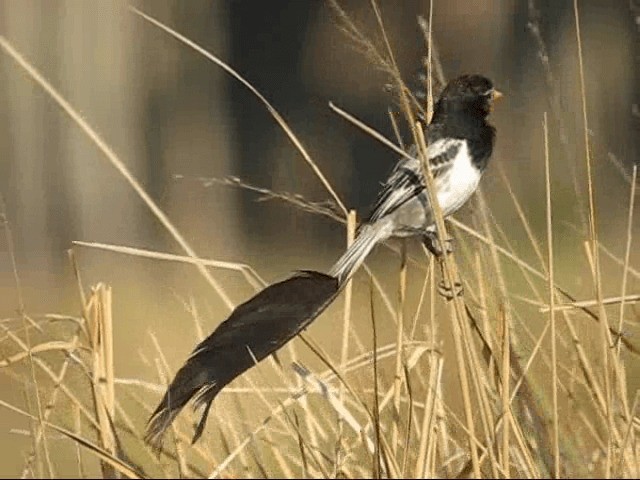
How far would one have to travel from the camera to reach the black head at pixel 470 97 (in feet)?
7.05

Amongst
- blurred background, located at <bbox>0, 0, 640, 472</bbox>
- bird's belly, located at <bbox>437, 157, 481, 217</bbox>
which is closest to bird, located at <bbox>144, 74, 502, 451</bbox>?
bird's belly, located at <bbox>437, 157, 481, 217</bbox>

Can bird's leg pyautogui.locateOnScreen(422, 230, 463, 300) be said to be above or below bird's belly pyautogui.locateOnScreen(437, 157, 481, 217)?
below

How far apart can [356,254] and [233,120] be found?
5442 millimetres

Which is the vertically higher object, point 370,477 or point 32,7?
point 32,7

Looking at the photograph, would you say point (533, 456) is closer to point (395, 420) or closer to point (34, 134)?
point (395, 420)

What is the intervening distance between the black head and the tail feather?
0.26 metres

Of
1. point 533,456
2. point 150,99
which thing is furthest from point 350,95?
point 533,456

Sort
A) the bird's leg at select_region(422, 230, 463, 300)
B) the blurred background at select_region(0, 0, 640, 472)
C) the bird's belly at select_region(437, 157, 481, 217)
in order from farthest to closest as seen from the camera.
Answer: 1. the blurred background at select_region(0, 0, 640, 472)
2. the bird's belly at select_region(437, 157, 481, 217)
3. the bird's leg at select_region(422, 230, 463, 300)

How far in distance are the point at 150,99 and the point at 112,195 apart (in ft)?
1.94

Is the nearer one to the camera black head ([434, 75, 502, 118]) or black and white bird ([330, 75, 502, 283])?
black and white bird ([330, 75, 502, 283])

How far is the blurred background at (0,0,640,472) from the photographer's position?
6.43 metres

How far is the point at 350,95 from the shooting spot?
6895mm

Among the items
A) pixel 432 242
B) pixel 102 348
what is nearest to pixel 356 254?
pixel 432 242

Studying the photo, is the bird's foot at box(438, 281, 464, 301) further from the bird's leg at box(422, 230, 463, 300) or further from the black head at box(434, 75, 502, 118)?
the black head at box(434, 75, 502, 118)
